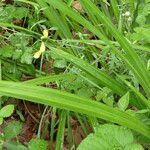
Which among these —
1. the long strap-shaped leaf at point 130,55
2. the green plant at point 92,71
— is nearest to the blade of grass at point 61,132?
the green plant at point 92,71

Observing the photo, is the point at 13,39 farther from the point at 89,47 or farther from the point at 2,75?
the point at 89,47

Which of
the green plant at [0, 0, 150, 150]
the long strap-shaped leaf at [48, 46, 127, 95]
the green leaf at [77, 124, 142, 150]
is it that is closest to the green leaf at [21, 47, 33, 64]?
the green plant at [0, 0, 150, 150]

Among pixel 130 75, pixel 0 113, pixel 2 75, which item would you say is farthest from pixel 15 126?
pixel 130 75

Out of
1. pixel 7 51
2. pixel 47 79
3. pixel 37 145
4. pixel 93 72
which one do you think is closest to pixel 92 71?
pixel 93 72

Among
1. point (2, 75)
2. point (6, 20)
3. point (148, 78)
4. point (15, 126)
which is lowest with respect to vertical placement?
point (15, 126)

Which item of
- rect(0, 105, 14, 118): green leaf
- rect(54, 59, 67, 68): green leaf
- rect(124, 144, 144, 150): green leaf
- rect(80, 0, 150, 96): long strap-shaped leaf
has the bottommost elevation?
rect(124, 144, 144, 150): green leaf

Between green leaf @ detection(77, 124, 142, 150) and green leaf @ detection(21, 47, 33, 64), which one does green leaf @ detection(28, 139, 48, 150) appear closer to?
green leaf @ detection(77, 124, 142, 150)

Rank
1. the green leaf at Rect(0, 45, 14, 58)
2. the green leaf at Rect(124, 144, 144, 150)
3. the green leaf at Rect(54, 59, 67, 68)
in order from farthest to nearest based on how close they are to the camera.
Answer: the green leaf at Rect(0, 45, 14, 58)
the green leaf at Rect(54, 59, 67, 68)
the green leaf at Rect(124, 144, 144, 150)
